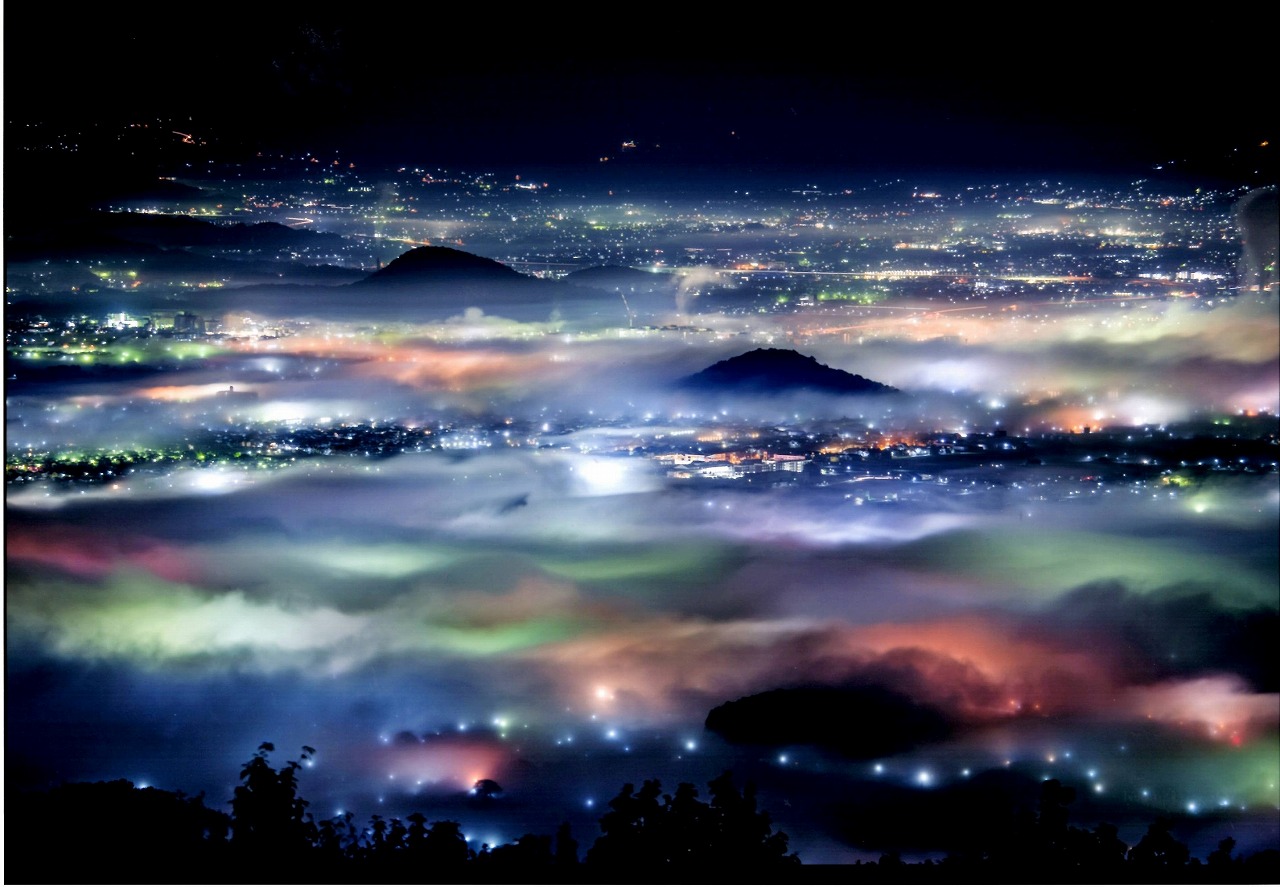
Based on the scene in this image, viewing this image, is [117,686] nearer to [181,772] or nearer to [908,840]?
[181,772]

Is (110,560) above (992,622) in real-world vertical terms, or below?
above

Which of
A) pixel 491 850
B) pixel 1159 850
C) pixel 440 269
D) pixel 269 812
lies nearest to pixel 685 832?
pixel 491 850

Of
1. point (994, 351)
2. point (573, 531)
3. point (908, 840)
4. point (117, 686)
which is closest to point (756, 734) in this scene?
point (908, 840)

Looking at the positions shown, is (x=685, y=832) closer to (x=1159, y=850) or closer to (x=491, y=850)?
(x=491, y=850)

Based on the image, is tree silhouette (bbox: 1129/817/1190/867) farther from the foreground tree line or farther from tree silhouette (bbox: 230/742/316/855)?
tree silhouette (bbox: 230/742/316/855)

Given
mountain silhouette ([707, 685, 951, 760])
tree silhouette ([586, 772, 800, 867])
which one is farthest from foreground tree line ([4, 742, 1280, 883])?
mountain silhouette ([707, 685, 951, 760])

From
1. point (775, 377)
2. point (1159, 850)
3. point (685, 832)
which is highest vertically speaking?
point (775, 377)
